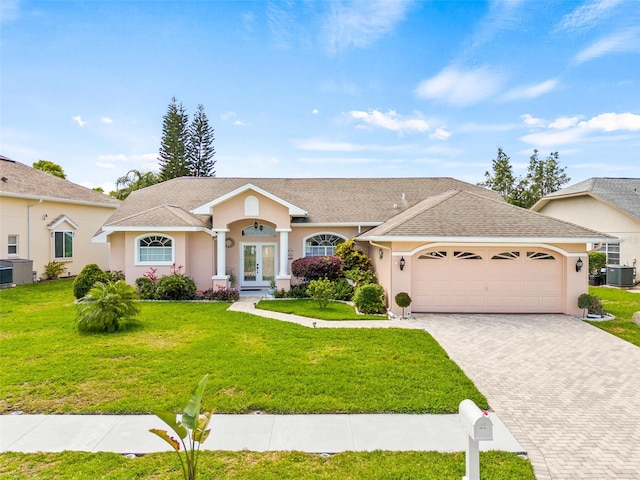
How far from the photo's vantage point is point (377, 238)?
12852 millimetres

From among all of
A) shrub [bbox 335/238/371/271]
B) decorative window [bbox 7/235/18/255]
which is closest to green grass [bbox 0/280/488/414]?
shrub [bbox 335/238/371/271]

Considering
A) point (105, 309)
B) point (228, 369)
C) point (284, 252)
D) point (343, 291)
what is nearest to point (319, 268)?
point (343, 291)

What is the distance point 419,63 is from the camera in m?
18.9

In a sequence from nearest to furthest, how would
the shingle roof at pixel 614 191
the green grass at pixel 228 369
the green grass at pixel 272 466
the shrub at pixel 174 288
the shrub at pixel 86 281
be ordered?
1. the green grass at pixel 272 466
2. the green grass at pixel 228 369
3. the shrub at pixel 86 281
4. the shrub at pixel 174 288
5. the shingle roof at pixel 614 191

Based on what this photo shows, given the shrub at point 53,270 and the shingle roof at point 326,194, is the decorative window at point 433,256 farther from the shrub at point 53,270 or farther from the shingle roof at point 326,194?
the shrub at point 53,270

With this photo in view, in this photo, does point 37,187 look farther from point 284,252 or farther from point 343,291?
point 343,291

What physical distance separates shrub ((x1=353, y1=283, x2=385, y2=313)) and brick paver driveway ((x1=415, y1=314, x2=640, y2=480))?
1.95 metres

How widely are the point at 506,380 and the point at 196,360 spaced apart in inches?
265

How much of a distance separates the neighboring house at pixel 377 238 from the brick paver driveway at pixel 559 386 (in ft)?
4.65

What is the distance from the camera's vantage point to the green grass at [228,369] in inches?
242

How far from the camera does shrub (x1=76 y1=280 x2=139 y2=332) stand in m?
10.4

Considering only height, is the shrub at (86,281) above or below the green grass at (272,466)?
above

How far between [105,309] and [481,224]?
12.9 m

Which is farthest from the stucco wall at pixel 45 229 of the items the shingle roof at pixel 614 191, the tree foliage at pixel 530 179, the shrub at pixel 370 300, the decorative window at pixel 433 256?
the tree foliage at pixel 530 179
